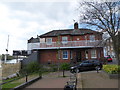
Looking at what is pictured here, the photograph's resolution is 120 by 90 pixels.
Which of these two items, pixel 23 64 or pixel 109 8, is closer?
pixel 109 8

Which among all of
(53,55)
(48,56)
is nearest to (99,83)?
(53,55)

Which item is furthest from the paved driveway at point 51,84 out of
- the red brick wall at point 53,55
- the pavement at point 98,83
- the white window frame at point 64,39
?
the white window frame at point 64,39

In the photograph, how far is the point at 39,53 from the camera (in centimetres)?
2448

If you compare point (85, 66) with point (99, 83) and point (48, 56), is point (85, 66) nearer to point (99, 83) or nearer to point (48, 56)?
point (99, 83)

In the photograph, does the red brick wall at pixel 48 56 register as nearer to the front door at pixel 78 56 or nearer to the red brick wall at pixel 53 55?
the red brick wall at pixel 53 55

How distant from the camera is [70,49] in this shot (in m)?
23.7

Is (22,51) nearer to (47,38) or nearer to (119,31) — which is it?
(47,38)

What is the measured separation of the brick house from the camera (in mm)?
22859

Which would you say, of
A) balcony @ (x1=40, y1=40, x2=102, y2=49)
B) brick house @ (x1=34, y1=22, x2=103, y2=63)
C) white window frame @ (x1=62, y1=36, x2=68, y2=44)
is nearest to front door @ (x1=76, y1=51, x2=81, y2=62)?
brick house @ (x1=34, y1=22, x2=103, y2=63)

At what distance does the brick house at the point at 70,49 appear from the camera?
75.0ft

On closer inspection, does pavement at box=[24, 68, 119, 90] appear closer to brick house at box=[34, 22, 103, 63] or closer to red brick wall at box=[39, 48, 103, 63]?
brick house at box=[34, 22, 103, 63]

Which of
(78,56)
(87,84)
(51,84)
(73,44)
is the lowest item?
(51,84)

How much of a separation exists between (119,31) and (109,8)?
2994 millimetres

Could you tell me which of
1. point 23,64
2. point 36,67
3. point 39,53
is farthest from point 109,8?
point 23,64
